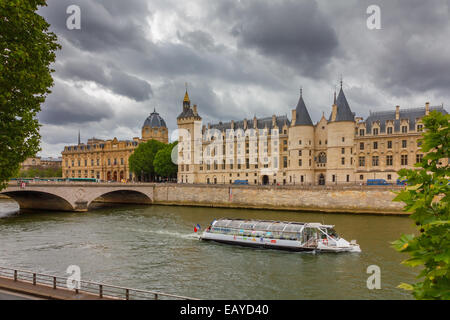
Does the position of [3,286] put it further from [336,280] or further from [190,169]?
[190,169]

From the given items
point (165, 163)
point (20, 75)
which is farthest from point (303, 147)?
point (20, 75)

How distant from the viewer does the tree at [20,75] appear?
45.6 feet

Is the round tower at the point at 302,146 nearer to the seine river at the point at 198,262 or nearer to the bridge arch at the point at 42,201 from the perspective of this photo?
the seine river at the point at 198,262

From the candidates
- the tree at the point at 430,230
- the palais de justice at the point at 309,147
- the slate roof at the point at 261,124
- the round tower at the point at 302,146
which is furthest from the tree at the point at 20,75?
the slate roof at the point at 261,124

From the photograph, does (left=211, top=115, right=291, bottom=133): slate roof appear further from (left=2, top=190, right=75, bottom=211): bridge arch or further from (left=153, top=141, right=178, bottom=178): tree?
(left=2, top=190, right=75, bottom=211): bridge arch

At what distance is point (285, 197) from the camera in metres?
58.9

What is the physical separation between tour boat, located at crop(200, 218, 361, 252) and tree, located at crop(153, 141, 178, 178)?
2311 inches

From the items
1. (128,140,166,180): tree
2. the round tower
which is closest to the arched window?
the round tower

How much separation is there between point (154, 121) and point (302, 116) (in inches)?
2460

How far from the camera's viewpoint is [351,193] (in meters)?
53.3

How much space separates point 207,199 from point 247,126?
87.9 ft

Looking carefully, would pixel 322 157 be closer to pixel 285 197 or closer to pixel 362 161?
pixel 362 161

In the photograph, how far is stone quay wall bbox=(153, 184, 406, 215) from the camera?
51.4 metres

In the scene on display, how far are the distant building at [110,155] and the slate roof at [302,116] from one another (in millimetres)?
59283
